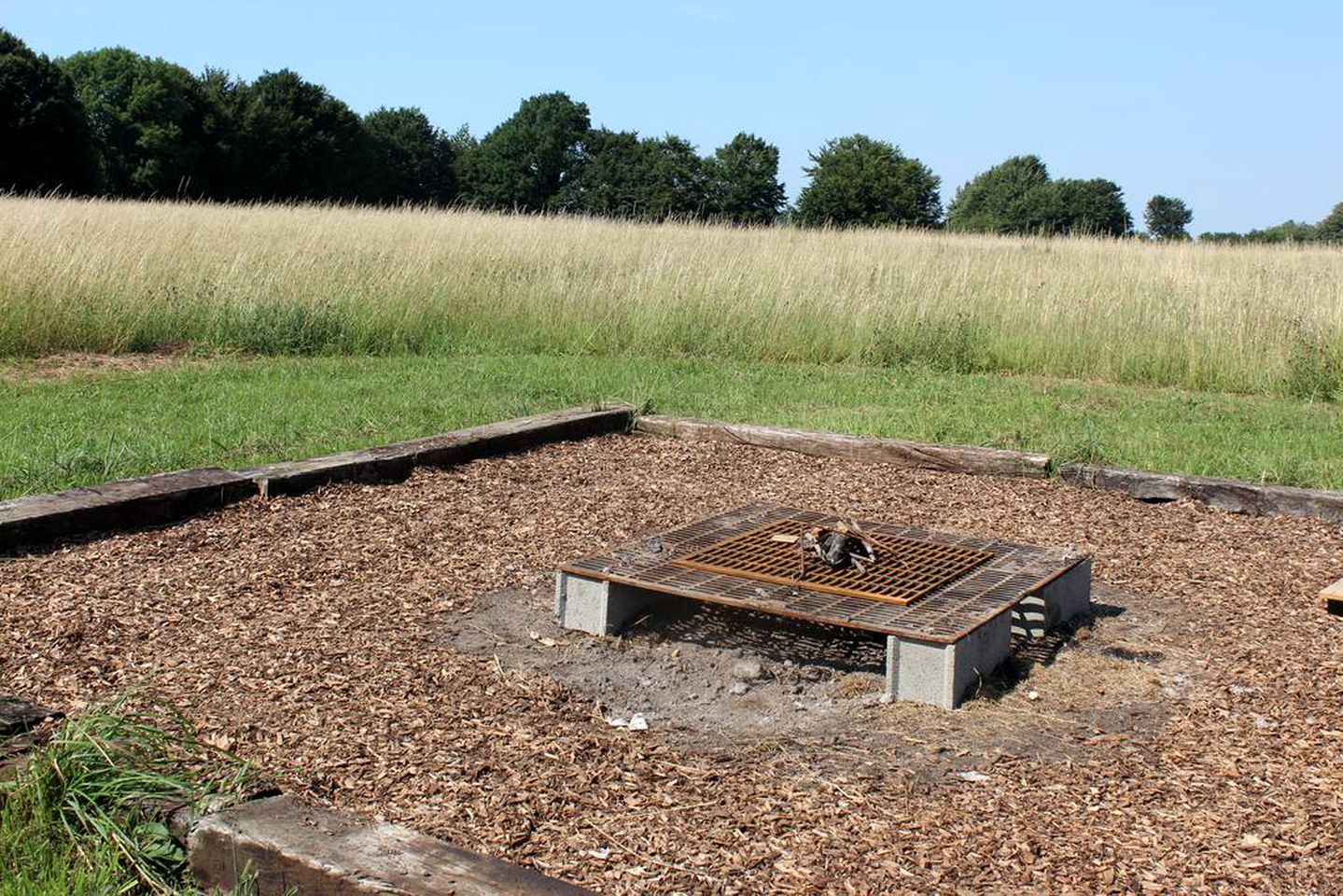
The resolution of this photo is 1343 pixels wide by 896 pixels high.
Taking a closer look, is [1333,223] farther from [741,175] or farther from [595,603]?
[595,603]

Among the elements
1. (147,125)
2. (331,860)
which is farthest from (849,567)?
(147,125)

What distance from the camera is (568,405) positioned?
26.5ft

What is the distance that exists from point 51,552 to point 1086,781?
3.40 m

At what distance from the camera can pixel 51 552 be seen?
176 inches

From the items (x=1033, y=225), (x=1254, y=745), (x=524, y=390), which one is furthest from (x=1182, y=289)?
(x=1033, y=225)

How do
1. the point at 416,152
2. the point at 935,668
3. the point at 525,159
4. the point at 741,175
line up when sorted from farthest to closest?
the point at 416,152
the point at 525,159
the point at 741,175
the point at 935,668

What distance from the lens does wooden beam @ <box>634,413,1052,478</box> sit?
6.35 meters

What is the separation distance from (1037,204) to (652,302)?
40.5 metres

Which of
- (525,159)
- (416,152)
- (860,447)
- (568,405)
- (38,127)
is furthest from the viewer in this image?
(416,152)

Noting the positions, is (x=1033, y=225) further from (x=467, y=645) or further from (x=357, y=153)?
(x=467, y=645)

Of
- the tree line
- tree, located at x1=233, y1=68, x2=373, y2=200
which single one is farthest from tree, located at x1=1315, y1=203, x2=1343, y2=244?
tree, located at x1=233, y1=68, x2=373, y2=200

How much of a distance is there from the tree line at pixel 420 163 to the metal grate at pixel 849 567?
2061 cm

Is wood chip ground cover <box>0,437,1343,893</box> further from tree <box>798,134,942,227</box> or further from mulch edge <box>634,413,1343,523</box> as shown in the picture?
tree <box>798,134,942,227</box>

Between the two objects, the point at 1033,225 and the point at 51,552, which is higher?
the point at 1033,225
